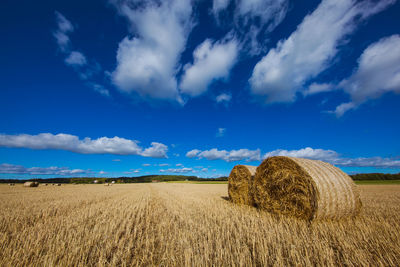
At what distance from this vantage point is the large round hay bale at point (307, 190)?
4508mm

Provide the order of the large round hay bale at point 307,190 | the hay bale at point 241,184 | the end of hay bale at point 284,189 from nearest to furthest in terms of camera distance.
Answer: the large round hay bale at point 307,190
the end of hay bale at point 284,189
the hay bale at point 241,184

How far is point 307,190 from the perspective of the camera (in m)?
4.73

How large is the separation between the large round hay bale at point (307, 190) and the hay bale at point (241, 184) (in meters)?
0.98

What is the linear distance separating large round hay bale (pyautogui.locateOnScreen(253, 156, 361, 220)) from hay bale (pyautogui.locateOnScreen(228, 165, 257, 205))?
0.98 m

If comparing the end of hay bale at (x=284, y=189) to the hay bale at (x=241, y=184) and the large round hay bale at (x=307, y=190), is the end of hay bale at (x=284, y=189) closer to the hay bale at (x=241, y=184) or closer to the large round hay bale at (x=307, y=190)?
the large round hay bale at (x=307, y=190)

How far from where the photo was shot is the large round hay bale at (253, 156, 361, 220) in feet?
14.8

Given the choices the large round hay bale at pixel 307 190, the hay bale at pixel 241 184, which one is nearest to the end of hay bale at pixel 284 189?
the large round hay bale at pixel 307 190

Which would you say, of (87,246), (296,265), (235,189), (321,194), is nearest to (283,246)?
(296,265)

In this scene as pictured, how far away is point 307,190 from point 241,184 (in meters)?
3.05

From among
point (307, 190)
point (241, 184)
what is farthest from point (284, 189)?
point (241, 184)

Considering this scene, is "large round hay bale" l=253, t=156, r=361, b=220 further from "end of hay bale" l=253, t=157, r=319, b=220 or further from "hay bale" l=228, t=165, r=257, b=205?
"hay bale" l=228, t=165, r=257, b=205

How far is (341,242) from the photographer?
9.04 feet

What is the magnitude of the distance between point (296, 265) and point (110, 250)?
8.23 ft

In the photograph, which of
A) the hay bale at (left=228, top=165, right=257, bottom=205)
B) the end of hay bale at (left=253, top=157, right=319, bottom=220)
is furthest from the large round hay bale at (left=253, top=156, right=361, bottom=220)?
the hay bale at (left=228, top=165, right=257, bottom=205)
